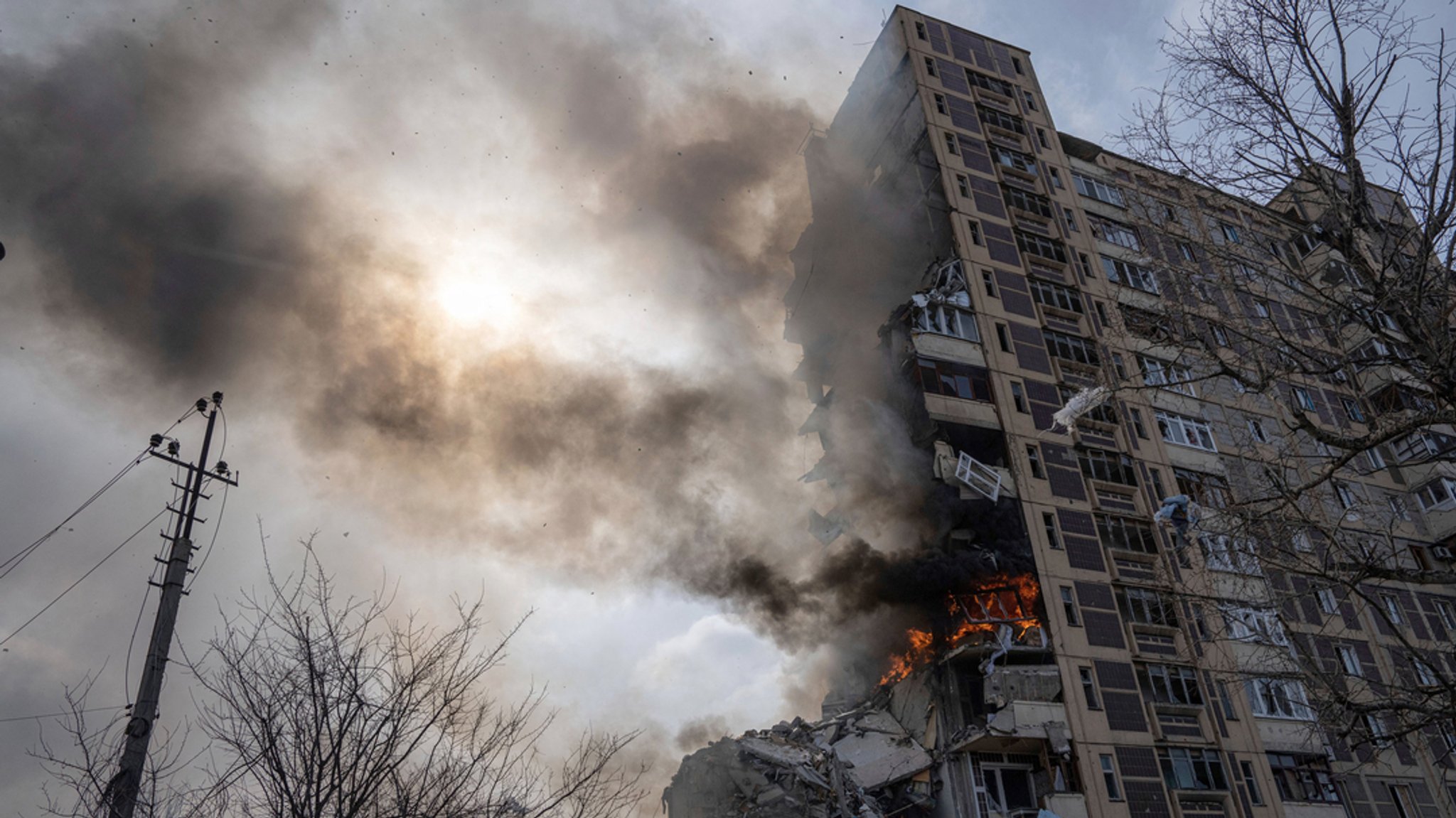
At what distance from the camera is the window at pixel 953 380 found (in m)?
32.2

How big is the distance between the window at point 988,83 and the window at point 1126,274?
9797 millimetres

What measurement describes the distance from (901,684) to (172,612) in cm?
2564

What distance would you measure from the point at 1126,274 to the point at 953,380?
1277 cm

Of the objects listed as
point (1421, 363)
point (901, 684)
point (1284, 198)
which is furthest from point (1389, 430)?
point (901, 684)

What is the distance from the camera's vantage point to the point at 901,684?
31.9 m

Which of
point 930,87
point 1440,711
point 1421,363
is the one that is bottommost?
point 1440,711

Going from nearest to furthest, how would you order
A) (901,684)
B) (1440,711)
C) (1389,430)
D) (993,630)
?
(1440,711) → (1389,430) → (993,630) → (901,684)

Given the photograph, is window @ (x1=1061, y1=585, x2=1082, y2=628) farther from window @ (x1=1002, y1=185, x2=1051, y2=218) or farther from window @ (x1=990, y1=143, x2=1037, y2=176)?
window @ (x1=990, y1=143, x2=1037, y2=176)

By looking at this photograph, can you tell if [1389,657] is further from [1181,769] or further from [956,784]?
[956,784]

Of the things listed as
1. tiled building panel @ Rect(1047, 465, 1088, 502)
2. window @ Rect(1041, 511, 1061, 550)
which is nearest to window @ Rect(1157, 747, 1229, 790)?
window @ Rect(1041, 511, 1061, 550)

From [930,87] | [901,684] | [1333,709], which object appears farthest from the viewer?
[930,87]

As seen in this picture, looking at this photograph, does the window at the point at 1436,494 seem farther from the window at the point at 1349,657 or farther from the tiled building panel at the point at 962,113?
the tiled building panel at the point at 962,113

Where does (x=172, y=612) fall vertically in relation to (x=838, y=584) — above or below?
below

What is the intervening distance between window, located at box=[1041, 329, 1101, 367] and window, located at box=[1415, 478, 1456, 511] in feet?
52.4
